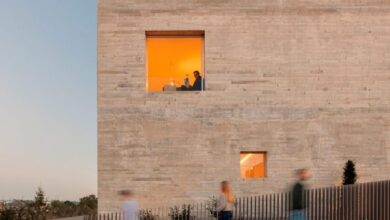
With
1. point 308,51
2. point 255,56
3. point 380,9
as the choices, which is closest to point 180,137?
point 255,56

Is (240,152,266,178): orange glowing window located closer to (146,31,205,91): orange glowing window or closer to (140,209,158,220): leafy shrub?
(146,31,205,91): orange glowing window

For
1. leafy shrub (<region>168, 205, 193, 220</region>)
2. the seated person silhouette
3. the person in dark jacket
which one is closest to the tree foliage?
leafy shrub (<region>168, 205, 193, 220</region>)

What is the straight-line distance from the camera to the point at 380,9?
20.0 meters

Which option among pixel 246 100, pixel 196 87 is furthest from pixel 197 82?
Answer: pixel 246 100

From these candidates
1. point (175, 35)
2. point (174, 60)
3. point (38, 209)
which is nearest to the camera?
point (174, 60)

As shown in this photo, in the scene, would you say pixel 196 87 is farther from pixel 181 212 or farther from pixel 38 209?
pixel 38 209

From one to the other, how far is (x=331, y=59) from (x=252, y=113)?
10.0ft

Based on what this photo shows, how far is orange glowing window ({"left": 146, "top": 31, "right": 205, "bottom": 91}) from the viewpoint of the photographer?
19.6 metres

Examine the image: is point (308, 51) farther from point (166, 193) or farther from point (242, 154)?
point (166, 193)

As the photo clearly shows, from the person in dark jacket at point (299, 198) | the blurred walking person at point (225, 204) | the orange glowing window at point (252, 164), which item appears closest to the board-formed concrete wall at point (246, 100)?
the orange glowing window at point (252, 164)

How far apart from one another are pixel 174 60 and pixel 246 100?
8.45ft

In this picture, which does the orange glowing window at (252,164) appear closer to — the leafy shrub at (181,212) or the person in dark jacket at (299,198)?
the leafy shrub at (181,212)

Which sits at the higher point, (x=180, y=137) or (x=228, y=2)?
(x=228, y=2)

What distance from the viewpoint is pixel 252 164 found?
1973 cm
